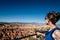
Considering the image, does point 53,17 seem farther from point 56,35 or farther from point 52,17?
point 56,35

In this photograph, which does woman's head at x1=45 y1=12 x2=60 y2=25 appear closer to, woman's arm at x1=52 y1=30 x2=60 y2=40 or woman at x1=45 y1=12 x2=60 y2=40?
woman at x1=45 y1=12 x2=60 y2=40

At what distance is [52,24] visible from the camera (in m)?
1.18

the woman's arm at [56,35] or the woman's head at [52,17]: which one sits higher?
the woman's head at [52,17]

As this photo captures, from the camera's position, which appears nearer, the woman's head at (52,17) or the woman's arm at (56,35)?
the woman's arm at (56,35)

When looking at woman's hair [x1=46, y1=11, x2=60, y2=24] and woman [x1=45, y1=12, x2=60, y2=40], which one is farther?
woman's hair [x1=46, y1=11, x2=60, y2=24]

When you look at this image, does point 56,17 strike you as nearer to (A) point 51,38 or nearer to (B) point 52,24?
(B) point 52,24

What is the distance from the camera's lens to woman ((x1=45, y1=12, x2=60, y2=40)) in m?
1.10

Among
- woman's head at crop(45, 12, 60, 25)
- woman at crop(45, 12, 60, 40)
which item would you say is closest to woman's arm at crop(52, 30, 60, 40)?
woman at crop(45, 12, 60, 40)

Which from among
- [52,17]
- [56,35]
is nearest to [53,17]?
[52,17]

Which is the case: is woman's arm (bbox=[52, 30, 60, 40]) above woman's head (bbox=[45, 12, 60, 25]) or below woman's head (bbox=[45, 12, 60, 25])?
below

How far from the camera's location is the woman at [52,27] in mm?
1098

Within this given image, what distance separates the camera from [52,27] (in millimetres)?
1161

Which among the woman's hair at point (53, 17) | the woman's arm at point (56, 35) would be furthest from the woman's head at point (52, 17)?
the woman's arm at point (56, 35)

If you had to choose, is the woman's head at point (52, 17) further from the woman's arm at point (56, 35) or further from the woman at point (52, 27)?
the woman's arm at point (56, 35)
